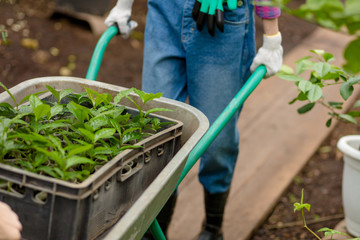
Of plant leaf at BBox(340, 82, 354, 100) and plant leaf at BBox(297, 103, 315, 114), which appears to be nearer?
plant leaf at BBox(340, 82, 354, 100)

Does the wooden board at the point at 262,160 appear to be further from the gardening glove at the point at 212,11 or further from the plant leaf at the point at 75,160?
the plant leaf at the point at 75,160

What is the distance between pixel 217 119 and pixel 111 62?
2376 mm

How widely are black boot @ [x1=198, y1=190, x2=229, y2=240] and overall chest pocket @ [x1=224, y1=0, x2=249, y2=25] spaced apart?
73cm

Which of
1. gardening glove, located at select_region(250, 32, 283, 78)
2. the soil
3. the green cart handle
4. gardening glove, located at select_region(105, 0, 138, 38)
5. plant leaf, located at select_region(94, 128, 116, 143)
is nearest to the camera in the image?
plant leaf, located at select_region(94, 128, 116, 143)

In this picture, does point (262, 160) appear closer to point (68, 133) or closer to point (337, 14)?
point (68, 133)

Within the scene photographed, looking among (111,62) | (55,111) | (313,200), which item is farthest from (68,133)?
(111,62)

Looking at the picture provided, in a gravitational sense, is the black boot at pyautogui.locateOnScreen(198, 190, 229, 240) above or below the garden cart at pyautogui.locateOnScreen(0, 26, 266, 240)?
below

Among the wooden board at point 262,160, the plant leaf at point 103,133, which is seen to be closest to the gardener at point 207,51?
the wooden board at point 262,160

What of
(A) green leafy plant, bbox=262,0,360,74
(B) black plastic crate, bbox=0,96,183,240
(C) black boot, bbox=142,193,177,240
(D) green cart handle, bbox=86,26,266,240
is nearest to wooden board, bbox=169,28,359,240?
(C) black boot, bbox=142,193,177,240

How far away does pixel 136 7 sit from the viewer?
4750mm

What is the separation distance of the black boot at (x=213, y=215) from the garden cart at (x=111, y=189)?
62cm

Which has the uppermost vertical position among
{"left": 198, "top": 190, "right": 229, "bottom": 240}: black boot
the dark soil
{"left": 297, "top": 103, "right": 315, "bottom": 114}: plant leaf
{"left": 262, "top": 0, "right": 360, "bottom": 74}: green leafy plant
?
{"left": 262, "top": 0, "right": 360, "bottom": 74}: green leafy plant

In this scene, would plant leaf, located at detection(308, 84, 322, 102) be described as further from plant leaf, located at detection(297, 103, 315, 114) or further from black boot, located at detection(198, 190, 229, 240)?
black boot, located at detection(198, 190, 229, 240)

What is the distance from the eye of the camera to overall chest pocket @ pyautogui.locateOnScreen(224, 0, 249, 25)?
1688 millimetres
